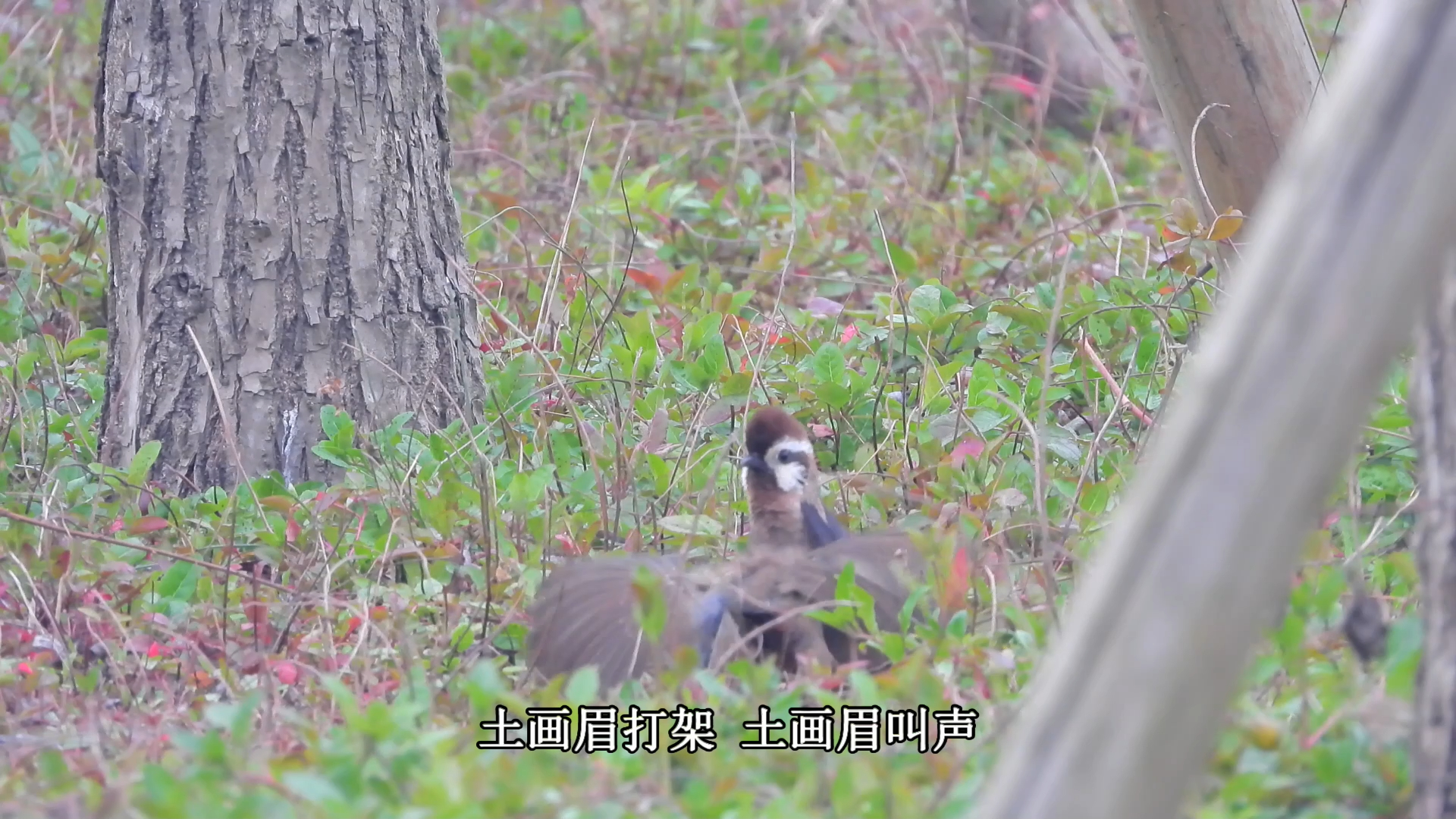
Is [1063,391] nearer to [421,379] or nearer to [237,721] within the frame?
[421,379]

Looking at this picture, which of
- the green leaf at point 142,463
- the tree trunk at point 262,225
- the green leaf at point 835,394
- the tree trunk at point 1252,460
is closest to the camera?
the tree trunk at point 1252,460

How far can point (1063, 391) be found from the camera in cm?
438

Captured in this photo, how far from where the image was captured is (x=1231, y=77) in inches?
187

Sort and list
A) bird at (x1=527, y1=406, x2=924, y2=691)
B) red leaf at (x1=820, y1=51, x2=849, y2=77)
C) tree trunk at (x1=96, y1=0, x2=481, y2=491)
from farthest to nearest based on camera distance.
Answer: red leaf at (x1=820, y1=51, x2=849, y2=77)
tree trunk at (x1=96, y1=0, x2=481, y2=491)
bird at (x1=527, y1=406, x2=924, y2=691)

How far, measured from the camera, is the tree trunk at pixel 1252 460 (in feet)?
5.85

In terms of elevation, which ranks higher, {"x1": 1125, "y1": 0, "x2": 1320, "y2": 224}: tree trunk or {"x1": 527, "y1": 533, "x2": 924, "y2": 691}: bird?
{"x1": 1125, "y1": 0, "x2": 1320, "y2": 224}: tree trunk

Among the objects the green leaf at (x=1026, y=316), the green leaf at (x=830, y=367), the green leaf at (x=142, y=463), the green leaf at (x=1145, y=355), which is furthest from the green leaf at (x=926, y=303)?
the green leaf at (x=142, y=463)

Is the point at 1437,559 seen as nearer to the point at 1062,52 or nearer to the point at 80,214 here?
the point at 80,214

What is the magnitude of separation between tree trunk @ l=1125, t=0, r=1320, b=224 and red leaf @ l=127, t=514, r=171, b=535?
3023 mm

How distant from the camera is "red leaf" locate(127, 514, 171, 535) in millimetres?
3975

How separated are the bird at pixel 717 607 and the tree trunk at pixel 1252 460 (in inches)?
51.9

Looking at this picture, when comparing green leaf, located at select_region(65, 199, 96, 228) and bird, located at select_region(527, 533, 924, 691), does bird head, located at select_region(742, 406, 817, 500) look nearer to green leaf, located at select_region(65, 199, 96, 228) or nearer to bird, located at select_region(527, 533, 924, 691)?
bird, located at select_region(527, 533, 924, 691)

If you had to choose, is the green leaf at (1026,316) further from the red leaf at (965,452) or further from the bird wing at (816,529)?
the bird wing at (816,529)

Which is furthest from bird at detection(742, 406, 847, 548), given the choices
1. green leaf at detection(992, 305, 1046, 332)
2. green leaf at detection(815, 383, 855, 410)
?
green leaf at detection(992, 305, 1046, 332)
